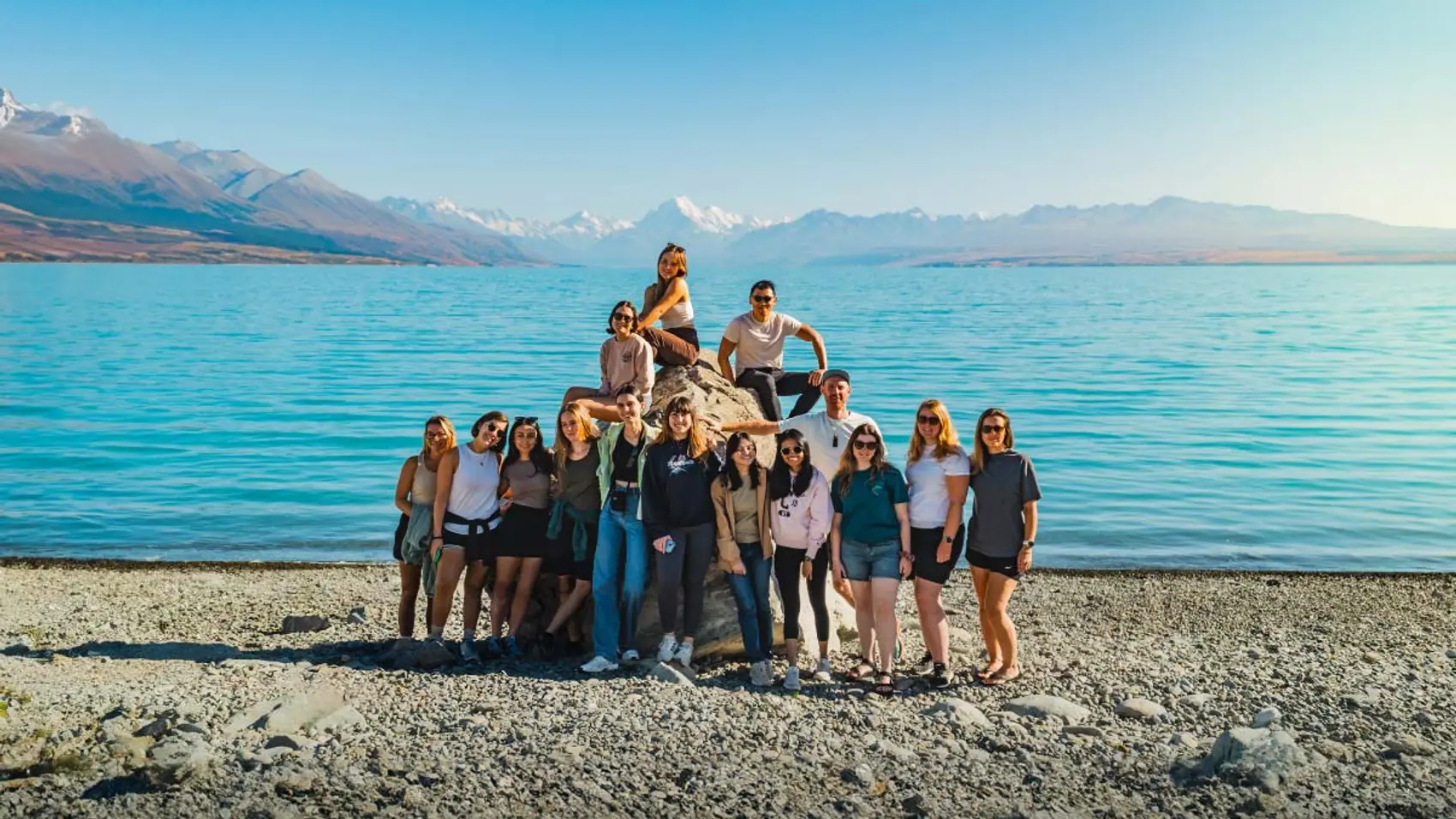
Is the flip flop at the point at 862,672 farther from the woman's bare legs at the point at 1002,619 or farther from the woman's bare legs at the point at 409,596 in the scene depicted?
the woman's bare legs at the point at 409,596

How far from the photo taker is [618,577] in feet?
32.3

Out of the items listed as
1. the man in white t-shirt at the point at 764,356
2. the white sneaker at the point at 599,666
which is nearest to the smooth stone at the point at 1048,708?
the white sneaker at the point at 599,666

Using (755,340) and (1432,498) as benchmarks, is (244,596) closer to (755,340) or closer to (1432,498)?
(755,340)

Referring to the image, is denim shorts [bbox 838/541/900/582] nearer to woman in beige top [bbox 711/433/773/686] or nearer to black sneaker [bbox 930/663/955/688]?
woman in beige top [bbox 711/433/773/686]

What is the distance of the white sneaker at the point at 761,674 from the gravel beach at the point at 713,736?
18 cm

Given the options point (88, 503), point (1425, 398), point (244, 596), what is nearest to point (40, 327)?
point (88, 503)

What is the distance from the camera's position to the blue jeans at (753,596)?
31.1 feet

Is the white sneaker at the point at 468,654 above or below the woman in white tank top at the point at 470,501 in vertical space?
below

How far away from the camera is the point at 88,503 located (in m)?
22.1

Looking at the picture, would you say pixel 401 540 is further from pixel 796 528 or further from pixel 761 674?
pixel 796 528

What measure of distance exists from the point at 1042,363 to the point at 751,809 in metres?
47.0

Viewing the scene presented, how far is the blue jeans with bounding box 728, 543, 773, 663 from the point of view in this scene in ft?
31.1

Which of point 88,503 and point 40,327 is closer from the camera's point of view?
point 88,503

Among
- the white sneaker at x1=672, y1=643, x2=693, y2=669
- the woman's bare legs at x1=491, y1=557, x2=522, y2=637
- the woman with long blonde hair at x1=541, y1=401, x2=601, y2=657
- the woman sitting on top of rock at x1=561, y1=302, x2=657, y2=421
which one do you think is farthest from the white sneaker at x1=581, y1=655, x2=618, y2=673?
the woman sitting on top of rock at x1=561, y1=302, x2=657, y2=421
